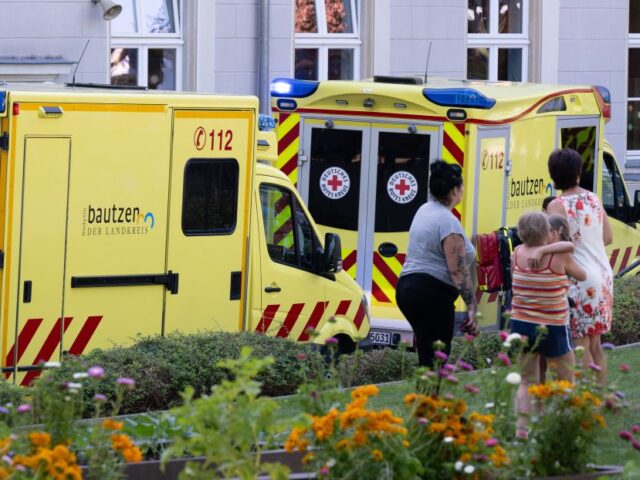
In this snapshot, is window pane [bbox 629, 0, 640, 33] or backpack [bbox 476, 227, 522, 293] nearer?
backpack [bbox 476, 227, 522, 293]

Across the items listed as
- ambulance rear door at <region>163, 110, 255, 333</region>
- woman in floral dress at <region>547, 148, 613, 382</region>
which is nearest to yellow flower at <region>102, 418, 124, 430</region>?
woman in floral dress at <region>547, 148, 613, 382</region>

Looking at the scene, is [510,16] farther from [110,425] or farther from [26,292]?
[110,425]

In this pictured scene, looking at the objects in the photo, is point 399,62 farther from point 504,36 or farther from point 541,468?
point 541,468

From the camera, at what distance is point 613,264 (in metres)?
14.9

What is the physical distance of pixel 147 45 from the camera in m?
18.0

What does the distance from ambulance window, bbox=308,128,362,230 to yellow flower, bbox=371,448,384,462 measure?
760 cm

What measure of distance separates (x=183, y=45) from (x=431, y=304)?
10.4 metres

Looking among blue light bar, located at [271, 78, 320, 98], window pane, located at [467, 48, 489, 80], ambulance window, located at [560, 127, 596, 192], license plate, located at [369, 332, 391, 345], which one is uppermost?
window pane, located at [467, 48, 489, 80]

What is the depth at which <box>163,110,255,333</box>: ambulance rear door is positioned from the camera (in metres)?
9.84

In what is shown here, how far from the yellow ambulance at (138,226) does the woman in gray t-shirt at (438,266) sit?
2.04 m

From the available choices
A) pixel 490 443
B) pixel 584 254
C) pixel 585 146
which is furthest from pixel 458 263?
pixel 585 146

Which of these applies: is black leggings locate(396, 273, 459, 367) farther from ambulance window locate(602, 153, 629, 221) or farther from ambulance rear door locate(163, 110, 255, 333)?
ambulance window locate(602, 153, 629, 221)

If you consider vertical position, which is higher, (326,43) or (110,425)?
(326,43)

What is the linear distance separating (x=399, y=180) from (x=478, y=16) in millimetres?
8829
